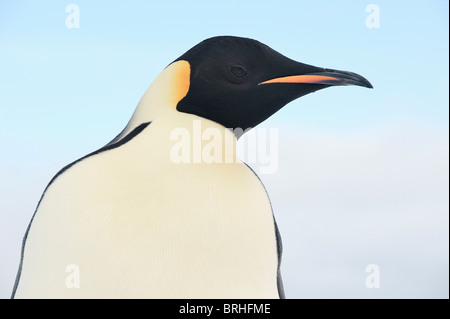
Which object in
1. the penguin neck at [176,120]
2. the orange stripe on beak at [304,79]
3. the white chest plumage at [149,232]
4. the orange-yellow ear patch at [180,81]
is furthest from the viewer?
the orange stripe on beak at [304,79]

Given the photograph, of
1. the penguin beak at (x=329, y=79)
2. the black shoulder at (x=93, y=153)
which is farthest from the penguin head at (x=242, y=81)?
the black shoulder at (x=93, y=153)

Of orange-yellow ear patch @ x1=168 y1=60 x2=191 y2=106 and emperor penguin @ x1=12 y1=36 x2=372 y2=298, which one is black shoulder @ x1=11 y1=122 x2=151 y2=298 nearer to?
emperor penguin @ x1=12 y1=36 x2=372 y2=298

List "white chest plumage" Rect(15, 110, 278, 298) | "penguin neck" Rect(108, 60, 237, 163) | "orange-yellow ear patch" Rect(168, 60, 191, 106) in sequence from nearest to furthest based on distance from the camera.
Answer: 1. "white chest plumage" Rect(15, 110, 278, 298)
2. "penguin neck" Rect(108, 60, 237, 163)
3. "orange-yellow ear patch" Rect(168, 60, 191, 106)

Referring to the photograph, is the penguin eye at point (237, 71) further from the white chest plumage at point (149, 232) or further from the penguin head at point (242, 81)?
the white chest plumage at point (149, 232)

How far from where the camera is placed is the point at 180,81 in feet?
8.25

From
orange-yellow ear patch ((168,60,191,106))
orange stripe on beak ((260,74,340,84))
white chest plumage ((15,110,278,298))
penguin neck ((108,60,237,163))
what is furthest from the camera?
orange stripe on beak ((260,74,340,84))

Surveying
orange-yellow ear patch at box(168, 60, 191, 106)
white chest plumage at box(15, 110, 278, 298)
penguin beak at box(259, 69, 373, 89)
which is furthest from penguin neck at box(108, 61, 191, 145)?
penguin beak at box(259, 69, 373, 89)

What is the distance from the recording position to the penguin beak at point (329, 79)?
106 inches

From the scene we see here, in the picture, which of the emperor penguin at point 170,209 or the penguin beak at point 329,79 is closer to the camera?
the emperor penguin at point 170,209

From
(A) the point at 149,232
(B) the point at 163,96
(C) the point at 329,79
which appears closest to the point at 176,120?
(B) the point at 163,96

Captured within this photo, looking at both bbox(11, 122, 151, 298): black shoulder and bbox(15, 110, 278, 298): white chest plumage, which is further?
bbox(11, 122, 151, 298): black shoulder

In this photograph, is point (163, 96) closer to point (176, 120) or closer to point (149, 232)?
point (176, 120)

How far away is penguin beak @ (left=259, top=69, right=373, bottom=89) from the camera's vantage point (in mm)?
2695

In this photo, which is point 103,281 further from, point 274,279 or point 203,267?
point 274,279
